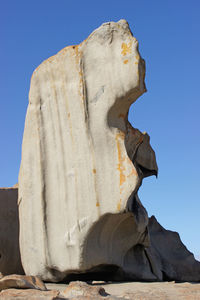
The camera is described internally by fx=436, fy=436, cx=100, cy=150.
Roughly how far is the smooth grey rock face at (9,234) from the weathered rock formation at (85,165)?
168 cm

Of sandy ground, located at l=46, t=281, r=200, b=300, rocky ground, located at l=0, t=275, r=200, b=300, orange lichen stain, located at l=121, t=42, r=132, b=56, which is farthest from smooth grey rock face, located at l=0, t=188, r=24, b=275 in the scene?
orange lichen stain, located at l=121, t=42, r=132, b=56

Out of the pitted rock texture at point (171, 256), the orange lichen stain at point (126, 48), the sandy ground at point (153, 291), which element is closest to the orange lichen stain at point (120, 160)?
the orange lichen stain at point (126, 48)

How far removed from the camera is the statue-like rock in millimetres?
5027

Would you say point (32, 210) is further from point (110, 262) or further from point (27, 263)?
point (110, 262)

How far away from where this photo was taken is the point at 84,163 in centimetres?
521

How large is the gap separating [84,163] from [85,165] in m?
0.03

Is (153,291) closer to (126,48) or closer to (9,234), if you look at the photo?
(126,48)

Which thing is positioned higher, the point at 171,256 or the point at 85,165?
the point at 85,165

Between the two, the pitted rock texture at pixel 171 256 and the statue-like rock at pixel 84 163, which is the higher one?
the statue-like rock at pixel 84 163

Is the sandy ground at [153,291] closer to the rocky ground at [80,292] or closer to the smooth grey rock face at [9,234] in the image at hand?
the rocky ground at [80,292]

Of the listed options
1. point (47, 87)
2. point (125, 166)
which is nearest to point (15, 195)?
point (47, 87)

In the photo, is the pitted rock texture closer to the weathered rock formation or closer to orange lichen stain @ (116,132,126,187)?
the weathered rock formation

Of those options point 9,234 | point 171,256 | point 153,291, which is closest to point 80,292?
point 153,291

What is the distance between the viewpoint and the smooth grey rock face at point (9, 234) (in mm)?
7254
